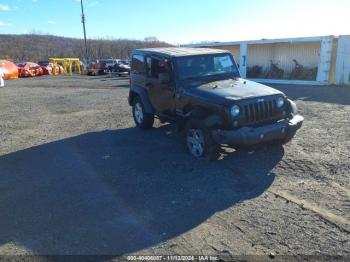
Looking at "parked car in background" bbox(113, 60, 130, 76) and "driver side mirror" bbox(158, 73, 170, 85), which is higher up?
"driver side mirror" bbox(158, 73, 170, 85)

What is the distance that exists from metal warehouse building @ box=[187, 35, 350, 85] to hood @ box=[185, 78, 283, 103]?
50.8ft

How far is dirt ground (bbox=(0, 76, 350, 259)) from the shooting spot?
145 inches

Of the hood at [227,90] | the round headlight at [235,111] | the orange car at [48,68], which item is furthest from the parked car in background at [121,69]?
the round headlight at [235,111]

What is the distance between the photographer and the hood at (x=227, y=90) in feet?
19.4

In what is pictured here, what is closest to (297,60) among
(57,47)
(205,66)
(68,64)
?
(205,66)

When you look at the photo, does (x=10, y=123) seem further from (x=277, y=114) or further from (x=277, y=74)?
(x=277, y=74)

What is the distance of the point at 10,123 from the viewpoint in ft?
35.1

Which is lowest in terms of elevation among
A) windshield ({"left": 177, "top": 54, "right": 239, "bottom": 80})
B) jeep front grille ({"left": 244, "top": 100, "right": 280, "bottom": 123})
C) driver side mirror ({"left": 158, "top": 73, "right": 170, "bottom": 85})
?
jeep front grille ({"left": 244, "top": 100, "right": 280, "bottom": 123})

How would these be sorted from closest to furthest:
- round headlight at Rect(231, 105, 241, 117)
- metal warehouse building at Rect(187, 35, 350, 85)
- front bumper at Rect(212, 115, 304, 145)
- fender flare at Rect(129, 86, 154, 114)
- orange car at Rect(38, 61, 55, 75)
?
front bumper at Rect(212, 115, 304, 145) → round headlight at Rect(231, 105, 241, 117) → fender flare at Rect(129, 86, 154, 114) → metal warehouse building at Rect(187, 35, 350, 85) → orange car at Rect(38, 61, 55, 75)

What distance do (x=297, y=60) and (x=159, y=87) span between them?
1980cm

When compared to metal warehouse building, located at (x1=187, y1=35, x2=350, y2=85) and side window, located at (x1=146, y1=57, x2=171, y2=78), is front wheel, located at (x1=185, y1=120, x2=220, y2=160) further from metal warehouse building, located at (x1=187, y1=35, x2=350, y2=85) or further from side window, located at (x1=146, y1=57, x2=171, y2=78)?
metal warehouse building, located at (x1=187, y1=35, x2=350, y2=85)

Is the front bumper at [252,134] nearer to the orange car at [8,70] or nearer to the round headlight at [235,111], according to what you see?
the round headlight at [235,111]

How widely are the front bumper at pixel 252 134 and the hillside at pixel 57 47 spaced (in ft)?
260

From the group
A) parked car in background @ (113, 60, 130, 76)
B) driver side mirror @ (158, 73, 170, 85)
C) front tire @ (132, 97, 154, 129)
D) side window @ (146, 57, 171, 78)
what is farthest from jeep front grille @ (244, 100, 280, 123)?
parked car in background @ (113, 60, 130, 76)
